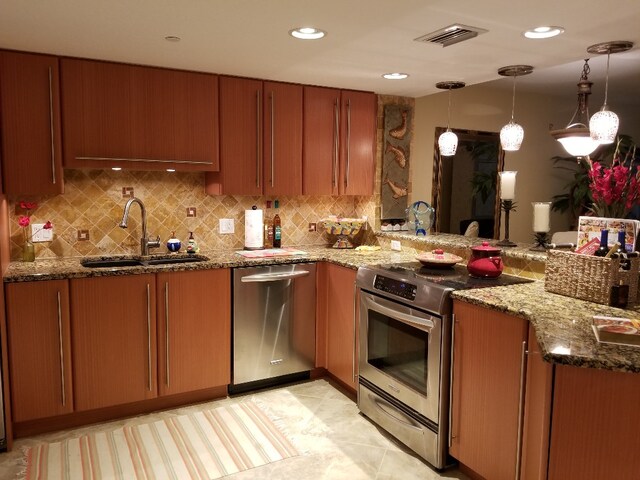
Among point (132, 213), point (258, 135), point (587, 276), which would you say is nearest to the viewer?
point (587, 276)

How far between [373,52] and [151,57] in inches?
50.9

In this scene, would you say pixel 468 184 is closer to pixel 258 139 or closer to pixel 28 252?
pixel 258 139

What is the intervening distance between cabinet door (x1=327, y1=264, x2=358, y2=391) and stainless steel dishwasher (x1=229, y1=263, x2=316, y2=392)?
0.13 m

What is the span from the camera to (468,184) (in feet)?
17.3

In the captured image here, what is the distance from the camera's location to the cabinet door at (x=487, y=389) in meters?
2.17

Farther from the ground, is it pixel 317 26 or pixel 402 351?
pixel 317 26

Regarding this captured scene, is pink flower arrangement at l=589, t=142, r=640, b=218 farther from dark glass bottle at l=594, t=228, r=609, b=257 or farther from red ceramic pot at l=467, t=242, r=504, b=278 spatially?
red ceramic pot at l=467, t=242, r=504, b=278

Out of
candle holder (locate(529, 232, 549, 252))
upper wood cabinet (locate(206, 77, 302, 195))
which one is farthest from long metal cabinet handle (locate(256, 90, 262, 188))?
candle holder (locate(529, 232, 549, 252))

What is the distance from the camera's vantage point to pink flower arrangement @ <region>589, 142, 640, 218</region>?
2.39 meters

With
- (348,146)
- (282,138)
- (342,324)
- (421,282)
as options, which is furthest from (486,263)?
(282,138)

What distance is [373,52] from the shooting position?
2799 mm

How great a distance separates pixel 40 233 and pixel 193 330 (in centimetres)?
115

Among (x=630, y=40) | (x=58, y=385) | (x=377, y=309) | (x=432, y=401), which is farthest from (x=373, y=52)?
(x=58, y=385)

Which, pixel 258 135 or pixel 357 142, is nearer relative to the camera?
pixel 258 135
